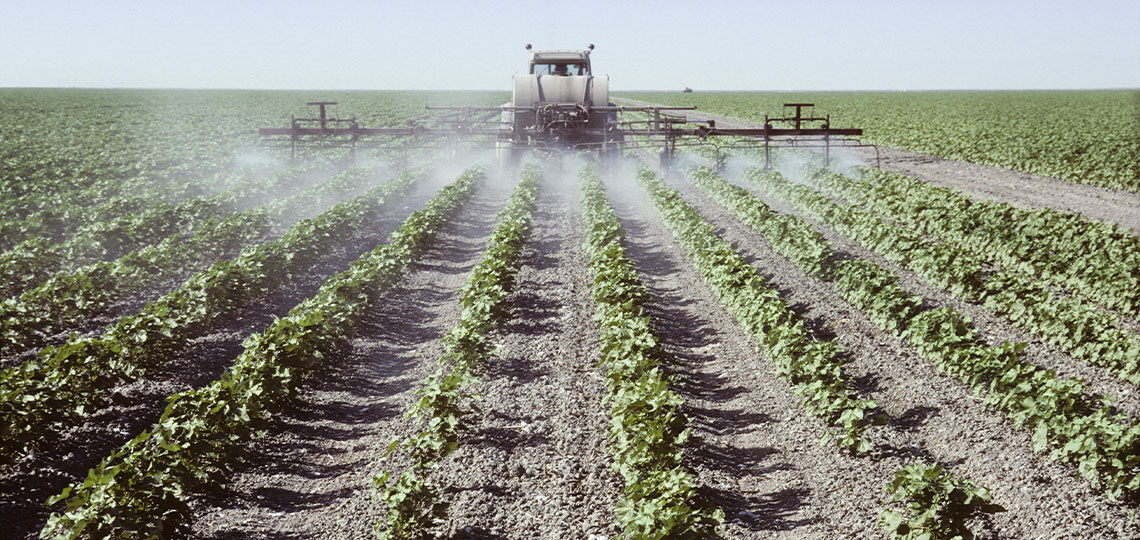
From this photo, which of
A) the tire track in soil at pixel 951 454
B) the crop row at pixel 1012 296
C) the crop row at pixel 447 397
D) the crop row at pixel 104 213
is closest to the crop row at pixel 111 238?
the crop row at pixel 104 213

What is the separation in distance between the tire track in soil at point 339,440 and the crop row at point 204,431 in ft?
0.59

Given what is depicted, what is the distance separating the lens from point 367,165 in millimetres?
27797

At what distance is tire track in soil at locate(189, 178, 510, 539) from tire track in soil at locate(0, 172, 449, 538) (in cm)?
103

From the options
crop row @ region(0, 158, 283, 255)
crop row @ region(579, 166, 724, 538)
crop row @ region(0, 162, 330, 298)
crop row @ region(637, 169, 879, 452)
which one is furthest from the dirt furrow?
crop row @ region(0, 158, 283, 255)

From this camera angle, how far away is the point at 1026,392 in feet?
23.5

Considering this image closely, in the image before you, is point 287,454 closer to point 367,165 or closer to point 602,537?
point 602,537

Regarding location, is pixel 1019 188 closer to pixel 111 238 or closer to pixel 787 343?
pixel 787 343

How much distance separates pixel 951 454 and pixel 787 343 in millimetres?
1954

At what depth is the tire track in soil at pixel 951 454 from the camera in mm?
5641

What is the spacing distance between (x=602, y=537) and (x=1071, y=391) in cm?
394

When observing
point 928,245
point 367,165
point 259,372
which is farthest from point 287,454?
point 367,165

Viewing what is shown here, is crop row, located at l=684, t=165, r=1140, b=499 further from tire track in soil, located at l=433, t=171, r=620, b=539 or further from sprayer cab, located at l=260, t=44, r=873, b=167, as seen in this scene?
sprayer cab, located at l=260, t=44, r=873, b=167

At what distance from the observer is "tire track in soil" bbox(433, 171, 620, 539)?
5871 mm

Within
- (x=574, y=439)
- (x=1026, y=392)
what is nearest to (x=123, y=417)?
(x=574, y=439)
